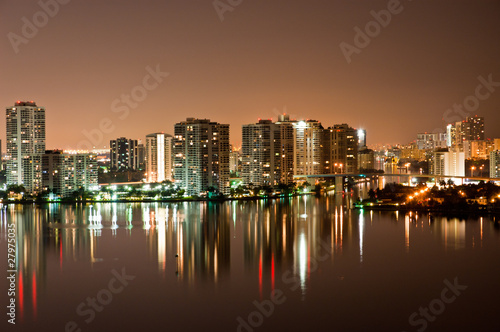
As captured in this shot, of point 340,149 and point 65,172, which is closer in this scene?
point 65,172

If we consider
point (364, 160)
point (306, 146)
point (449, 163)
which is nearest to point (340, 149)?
point (306, 146)

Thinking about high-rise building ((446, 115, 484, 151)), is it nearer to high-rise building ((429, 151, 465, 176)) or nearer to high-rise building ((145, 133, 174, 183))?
high-rise building ((429, 151, 465, 176))

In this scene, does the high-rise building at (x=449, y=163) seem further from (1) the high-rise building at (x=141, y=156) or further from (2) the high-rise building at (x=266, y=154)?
(1) the high-rise building at (x=141, y=156)

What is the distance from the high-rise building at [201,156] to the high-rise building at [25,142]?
3763 millimetres

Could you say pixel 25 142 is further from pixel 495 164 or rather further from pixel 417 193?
pixel 495 164

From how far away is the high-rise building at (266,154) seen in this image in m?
17.9

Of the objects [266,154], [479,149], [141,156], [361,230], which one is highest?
[479,149]

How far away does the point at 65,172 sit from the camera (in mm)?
16578

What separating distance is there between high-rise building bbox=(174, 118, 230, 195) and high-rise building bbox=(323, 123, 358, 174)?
21.2 feet

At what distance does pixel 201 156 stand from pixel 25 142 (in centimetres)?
500

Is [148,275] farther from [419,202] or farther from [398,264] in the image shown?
[419,202]

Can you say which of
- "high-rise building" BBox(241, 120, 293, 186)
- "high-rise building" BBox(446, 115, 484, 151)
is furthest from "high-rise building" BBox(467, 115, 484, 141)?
"high-rise building" BBox(241, 120, 293, 186)

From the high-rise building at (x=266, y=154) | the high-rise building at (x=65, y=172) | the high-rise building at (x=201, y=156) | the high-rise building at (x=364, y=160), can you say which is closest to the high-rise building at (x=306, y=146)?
the high-rise building at (x=266, y=154)

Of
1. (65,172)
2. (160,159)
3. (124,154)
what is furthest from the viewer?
(124,154)
